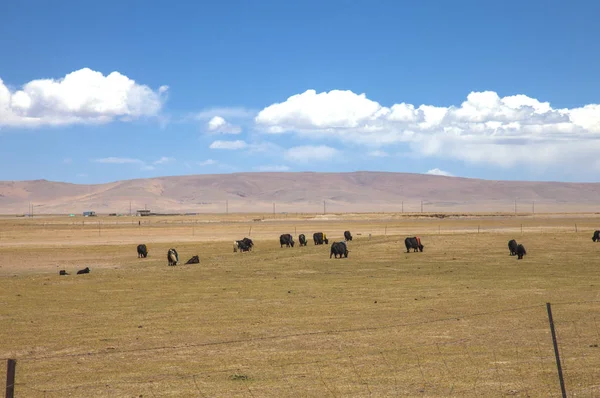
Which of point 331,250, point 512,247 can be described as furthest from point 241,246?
point 512,247

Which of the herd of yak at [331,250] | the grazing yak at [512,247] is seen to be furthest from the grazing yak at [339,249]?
the grazing yak at [512,247]

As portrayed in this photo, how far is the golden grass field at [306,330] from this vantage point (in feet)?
38.4

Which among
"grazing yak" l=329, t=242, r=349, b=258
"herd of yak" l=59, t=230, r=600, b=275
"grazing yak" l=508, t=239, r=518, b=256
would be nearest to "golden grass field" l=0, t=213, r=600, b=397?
"herd of yak" l=59, t=230, r=600, b=275

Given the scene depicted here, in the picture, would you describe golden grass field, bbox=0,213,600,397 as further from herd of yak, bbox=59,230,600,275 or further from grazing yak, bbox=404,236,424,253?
grazing yak, bbox=404,236,424,253

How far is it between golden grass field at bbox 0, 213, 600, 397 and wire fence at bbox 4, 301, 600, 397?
0.04 meters

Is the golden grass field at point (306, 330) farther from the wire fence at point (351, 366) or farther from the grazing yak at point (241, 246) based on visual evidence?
the grazing yak at point (241, 246)

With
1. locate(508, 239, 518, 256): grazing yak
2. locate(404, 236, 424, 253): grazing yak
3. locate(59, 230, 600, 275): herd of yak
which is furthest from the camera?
locate(404, 236, 424, 253): grazing yak

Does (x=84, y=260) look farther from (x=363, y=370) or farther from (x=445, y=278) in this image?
(x=363, y=370)

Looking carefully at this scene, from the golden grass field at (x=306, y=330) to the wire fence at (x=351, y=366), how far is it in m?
0.04

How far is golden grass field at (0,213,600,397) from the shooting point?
1170 centimetres

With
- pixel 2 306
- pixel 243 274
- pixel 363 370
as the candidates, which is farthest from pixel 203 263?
pixel 363 370

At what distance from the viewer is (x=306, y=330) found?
16703mm

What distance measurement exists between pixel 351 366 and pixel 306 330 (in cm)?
399

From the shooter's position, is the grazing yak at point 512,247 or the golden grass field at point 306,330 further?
the grazing yak at point 512,247
